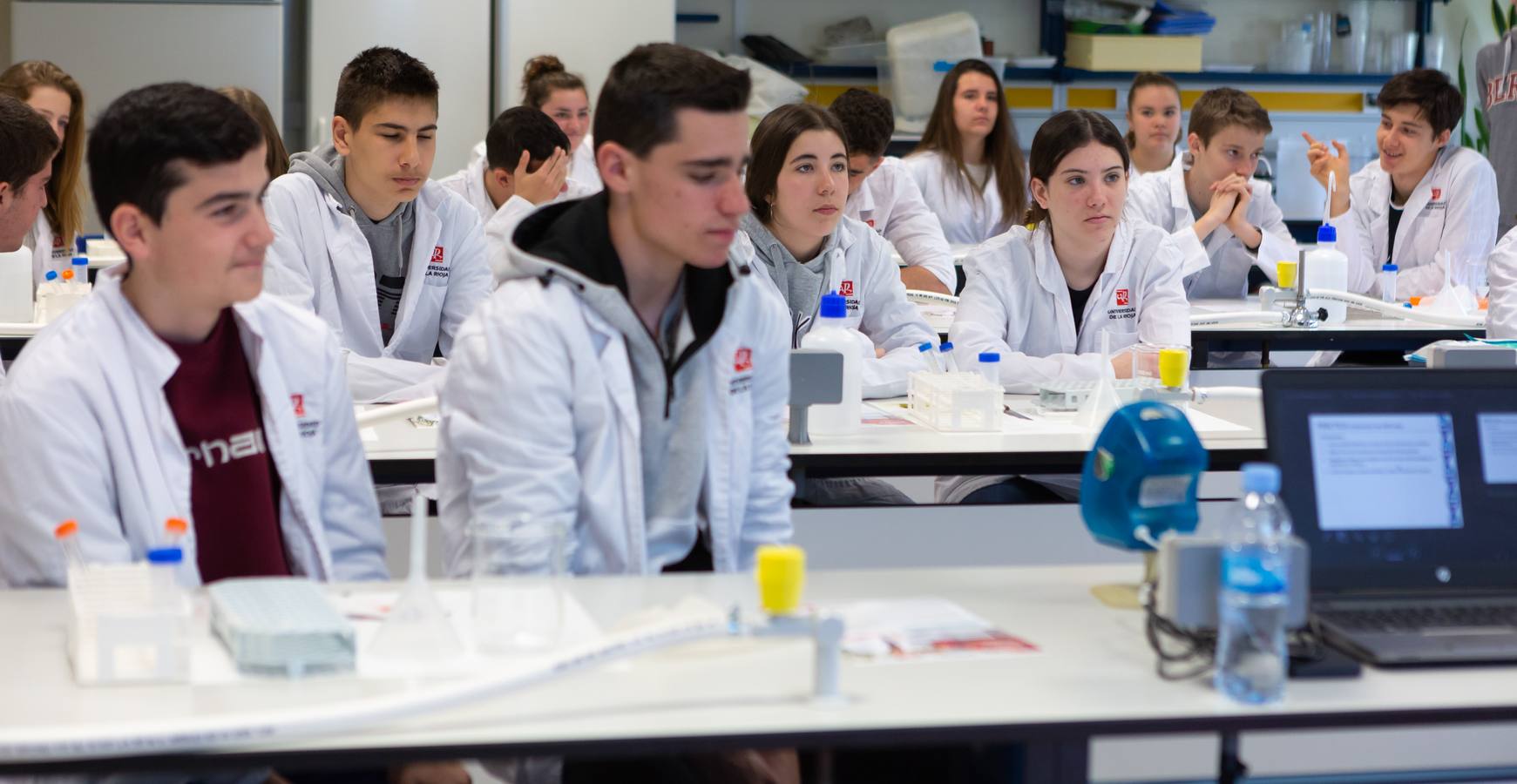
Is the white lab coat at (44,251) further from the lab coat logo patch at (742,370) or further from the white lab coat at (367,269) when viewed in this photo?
the lab coat logo patch at (742,370)

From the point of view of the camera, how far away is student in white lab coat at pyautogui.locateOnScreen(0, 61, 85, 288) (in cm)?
459

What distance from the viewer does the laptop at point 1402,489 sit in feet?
5.36

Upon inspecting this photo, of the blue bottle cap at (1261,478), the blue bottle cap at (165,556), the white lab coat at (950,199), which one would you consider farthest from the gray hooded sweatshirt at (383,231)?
the white lab coat at (950,199)

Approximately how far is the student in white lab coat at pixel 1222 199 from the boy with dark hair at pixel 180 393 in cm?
355

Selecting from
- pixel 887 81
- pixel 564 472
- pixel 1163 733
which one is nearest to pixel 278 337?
pixel 564 472

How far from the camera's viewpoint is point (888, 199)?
555cm

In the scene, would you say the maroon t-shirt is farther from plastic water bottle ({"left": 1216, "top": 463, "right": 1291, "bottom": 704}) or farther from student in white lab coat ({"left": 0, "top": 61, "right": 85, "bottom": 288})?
student in white lab coat ({"left": 0, "top": 61, "right": 85, "bottom": 288})

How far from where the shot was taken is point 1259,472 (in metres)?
1.44

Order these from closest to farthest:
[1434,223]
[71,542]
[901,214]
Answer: [71,542] < [1434,223] < [901,214]

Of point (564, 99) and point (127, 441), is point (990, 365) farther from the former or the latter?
point (564, 99)

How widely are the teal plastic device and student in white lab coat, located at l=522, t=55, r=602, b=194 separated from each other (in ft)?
14.3

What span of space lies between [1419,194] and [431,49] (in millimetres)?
3956

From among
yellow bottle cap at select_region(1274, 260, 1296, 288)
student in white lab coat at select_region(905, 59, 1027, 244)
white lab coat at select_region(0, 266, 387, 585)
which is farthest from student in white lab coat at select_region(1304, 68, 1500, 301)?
white lab coat at select_region(0, 266, 387, 585)

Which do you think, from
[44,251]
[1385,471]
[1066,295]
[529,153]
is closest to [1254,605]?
[1385,471]
